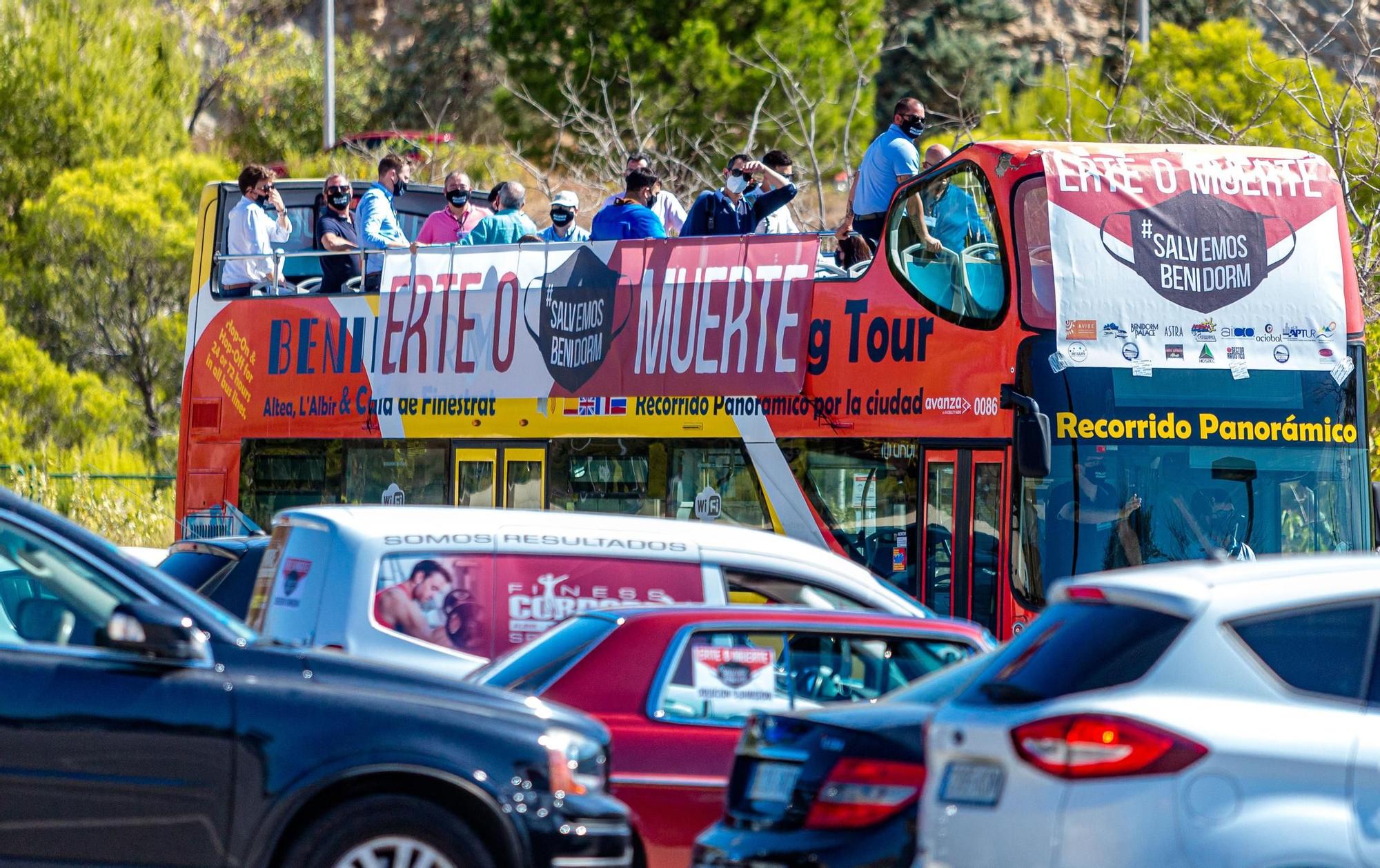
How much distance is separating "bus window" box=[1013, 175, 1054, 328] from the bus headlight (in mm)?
5846

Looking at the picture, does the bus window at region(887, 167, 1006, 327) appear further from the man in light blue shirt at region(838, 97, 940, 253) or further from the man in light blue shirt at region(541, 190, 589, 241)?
the man in light blue shirt at region(541, 190, 589, 241)

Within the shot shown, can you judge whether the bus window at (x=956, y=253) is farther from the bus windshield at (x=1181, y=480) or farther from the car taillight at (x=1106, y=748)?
the car taillight at (x=1106, y=748)

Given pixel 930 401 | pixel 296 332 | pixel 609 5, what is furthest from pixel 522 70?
pixel 930 401

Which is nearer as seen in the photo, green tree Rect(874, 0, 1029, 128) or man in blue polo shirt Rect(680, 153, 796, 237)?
man in blue polo shirt Rect(680, 153, 796, 237)

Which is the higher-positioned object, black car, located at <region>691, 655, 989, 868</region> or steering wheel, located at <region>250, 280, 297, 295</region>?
steering wheel, located at <region>250, 280, 297, 295</region>

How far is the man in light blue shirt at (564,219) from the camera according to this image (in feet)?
45.6

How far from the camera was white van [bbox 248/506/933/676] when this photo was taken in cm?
686

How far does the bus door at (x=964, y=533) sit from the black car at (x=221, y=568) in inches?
156

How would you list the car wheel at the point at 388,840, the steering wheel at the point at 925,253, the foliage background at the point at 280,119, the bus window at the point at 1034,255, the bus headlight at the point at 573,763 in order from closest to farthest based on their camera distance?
the car wheel at the point at 388,840
the bus headlight at the point at 573,763
the bus window at the point at 1034,255
the steering wheel at the point at 925,253
the foliage background at the point at 280,119

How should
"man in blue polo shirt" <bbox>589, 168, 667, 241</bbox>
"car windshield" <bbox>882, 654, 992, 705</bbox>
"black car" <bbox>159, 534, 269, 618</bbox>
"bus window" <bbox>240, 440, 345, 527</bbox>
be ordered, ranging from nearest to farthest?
"car windshield" <bbox>882, 654, 992, 705</bbox> < "black car" <bbox>159, 534, 269, 618</bbox> < "man in blue polo shirt" <bbox>589, 168, 667, 241</bbox> < "bus window" <bbox>240, 440, 345, 527</bbox>

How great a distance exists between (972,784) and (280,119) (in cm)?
5009

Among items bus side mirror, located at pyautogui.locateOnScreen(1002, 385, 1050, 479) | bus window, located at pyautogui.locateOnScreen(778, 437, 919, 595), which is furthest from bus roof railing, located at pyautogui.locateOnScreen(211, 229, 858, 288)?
bus side mirror, located at pyautogui.locateOnScreen(1002, 385, 1050, 479)

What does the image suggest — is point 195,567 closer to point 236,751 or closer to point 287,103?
point 236,751

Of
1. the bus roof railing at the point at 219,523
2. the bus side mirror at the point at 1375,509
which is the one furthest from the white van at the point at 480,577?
the bus roof railing at the point at 219,523
